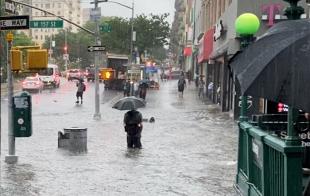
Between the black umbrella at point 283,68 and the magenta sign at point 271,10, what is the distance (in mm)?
18548

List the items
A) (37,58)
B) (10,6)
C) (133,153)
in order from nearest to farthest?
(37,58) < (10,6) < (133,153)

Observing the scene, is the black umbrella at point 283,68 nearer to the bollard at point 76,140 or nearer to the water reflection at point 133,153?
the water reflection at point 133,153

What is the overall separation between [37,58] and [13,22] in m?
0.96

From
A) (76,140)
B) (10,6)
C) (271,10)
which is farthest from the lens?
(271,10)

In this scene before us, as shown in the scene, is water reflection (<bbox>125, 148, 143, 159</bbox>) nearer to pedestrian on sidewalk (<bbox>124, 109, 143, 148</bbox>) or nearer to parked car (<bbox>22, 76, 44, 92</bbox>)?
pedestrian on sidewalk (<bbox>124, 109, 143, 148</bbox>)

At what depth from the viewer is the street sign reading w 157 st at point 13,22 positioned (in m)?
13.3

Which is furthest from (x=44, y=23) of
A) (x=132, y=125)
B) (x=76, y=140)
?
(x=76, y=140)

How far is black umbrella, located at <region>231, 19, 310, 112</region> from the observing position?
5031mm

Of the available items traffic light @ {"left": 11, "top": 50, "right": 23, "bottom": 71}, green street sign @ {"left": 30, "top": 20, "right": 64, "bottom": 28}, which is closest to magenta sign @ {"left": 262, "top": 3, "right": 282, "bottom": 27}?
green street sign @ {"left": 30, "top": 20, "right": 64, "bottom": 28}

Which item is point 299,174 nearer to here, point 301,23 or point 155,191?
point 301,23

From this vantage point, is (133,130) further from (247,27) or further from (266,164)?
(266,164)

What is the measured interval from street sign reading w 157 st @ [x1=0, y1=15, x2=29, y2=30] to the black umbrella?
836cm

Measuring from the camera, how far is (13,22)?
526 inches

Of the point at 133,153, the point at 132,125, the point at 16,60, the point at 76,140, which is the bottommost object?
the point at 133,153
